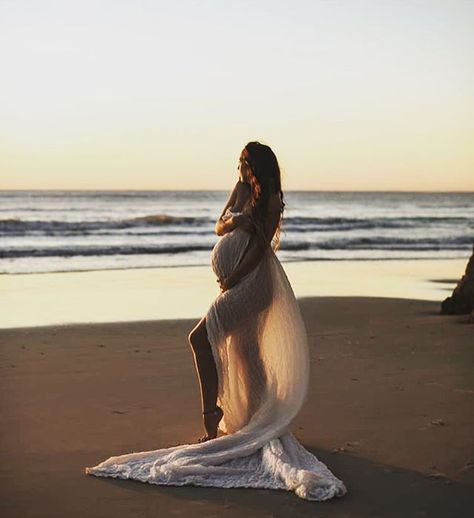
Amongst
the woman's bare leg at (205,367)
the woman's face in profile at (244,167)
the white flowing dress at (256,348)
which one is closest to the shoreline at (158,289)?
the woman's bare leg at (205,367)

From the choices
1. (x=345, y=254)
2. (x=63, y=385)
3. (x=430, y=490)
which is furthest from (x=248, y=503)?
(x=345, y=254)

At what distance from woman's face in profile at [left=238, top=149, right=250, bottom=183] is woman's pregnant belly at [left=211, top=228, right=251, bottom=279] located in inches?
11.7

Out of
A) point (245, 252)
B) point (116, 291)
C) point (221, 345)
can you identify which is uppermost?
point (245, 252)

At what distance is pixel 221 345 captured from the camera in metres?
5.44

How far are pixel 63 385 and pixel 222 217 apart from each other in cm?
226

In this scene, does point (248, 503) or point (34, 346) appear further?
point (34, 346)

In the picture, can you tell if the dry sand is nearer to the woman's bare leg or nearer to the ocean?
the woman's bare leg

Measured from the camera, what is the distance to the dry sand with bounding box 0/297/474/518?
4430mm

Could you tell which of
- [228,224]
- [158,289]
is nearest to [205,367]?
[228,224]

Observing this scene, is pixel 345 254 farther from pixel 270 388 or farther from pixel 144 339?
pixel 270 388

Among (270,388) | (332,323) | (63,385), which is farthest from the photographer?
(332,323)

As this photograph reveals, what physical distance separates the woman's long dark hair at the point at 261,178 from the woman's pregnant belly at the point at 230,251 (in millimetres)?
116

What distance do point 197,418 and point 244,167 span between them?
1.77 m

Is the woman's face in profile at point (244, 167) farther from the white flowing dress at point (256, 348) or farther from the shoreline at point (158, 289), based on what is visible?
the shoreline at point (158, 289)
